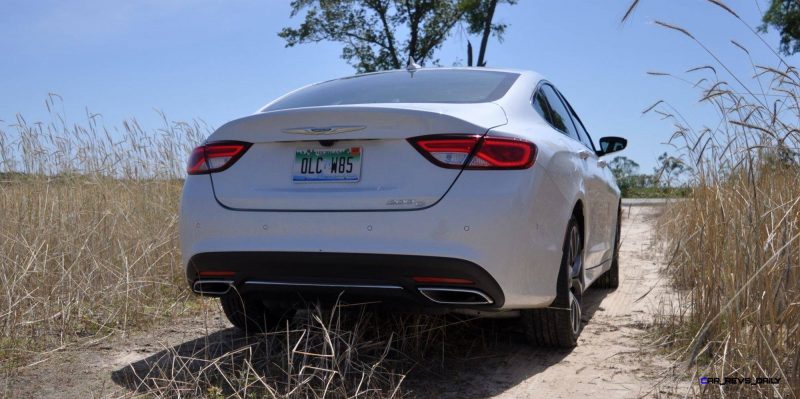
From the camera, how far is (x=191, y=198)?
3.91 meters

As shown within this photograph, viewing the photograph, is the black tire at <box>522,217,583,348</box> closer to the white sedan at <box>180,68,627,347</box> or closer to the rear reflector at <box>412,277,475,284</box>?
the white sedan at <box>180,68,627,347</box>

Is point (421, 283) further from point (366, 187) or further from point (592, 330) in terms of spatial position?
point (592, 330)

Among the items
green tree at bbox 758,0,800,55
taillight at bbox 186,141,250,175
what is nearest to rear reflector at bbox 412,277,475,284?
taillight at bbox 186,141,250,175

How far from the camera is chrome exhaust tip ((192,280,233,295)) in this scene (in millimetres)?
3859

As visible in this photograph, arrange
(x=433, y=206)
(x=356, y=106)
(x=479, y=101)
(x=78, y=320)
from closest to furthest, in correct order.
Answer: (x=433, y=206)
(x=356, y=106)
(x=479, y=101)
(x=78, y=320)

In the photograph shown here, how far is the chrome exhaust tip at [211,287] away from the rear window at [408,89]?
0.97 metres

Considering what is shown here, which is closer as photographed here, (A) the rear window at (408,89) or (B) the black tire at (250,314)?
(A) the rear window at (408,89)

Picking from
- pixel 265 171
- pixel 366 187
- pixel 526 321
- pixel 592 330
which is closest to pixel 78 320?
pixel 265 171

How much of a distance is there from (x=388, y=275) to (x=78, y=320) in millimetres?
2383

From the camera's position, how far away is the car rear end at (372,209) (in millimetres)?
3398

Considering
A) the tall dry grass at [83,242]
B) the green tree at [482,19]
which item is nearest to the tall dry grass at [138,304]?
the tall dry grass at [83,242]

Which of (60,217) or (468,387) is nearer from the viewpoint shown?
(468,387)

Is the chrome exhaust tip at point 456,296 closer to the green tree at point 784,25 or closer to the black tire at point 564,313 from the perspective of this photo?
the black tire at point 564,313

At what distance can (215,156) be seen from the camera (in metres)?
3.90
